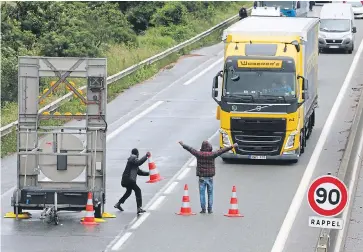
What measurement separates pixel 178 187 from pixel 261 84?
4404 mm

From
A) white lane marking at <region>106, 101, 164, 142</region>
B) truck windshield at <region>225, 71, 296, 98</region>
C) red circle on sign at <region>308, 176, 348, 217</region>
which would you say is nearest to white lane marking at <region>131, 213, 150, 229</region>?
red circle on sign at <region>308, 176, 348, 217</region>

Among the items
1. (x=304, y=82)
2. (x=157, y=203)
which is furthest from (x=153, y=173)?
(x=304, y=82)

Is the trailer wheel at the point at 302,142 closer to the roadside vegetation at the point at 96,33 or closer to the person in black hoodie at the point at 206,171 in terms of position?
the person in black hoodie at the point at 206,171

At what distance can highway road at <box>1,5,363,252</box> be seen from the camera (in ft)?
72.8

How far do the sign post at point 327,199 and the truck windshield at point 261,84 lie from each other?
1219cm

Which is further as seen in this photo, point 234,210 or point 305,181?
point 305,181

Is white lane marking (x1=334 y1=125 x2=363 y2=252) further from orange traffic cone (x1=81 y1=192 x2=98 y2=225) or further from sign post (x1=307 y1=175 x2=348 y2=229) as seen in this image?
orange traffic cone (x1=81 y1=192 x2=98 y2=225)

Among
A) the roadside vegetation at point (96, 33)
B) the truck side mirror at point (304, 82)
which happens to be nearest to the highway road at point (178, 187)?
the truck side mirror at point (304, 82)

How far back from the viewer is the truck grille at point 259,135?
30.4 m

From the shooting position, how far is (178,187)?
27.5m

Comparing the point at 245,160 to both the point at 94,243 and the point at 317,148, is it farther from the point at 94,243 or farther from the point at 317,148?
the point at 94,243

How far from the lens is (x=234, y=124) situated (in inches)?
1199

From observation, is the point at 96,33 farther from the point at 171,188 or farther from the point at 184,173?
the point at 171,188

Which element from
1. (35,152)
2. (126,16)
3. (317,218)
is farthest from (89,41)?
(317,218)
